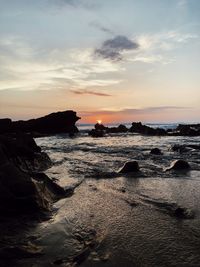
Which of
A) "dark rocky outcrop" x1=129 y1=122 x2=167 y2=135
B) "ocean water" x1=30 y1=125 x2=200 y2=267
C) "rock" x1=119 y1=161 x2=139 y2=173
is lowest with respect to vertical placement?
"ocean water" x1=30 y1=125 x2=200 y2=267

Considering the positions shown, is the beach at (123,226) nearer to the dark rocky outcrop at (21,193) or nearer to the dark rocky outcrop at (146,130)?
the dark rocky outcrop at (21,193)

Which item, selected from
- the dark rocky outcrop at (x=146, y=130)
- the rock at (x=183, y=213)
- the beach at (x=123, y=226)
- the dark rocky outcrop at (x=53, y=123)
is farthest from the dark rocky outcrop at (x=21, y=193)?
the dark rocky outcrop at (x=53, y=123)

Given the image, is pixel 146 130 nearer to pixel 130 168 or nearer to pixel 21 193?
pixel 130 168

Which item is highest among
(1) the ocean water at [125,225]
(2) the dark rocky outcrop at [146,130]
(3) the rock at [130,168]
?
(2) the dark rocky outcrop at [146,130]

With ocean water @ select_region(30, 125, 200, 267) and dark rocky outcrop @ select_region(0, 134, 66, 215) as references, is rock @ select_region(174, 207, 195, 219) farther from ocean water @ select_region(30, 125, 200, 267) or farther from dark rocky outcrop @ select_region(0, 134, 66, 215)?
dark rocky outcrop @ select_region(0, 134, 66, 215)

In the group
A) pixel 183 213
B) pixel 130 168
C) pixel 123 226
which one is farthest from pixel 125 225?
pixel 130 168

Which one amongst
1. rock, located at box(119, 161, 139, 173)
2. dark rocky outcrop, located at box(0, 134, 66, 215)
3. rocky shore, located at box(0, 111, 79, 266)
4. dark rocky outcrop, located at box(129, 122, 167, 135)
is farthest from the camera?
dark rocky outcrop, located at box(129, 122, 167, 135)

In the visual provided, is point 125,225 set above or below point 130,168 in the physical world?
below

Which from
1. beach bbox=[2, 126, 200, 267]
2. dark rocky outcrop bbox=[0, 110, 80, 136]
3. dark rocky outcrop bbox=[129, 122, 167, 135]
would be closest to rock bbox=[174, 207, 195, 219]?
beach bbox=[2, 126, 200, 267]

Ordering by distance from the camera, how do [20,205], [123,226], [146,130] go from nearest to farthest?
[123,226], [20,205], [146,130]

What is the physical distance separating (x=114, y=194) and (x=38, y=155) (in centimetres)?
537

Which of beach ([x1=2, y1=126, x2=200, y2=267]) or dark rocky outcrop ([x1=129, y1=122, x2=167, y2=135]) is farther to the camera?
dark rocky outcrop ([x1=129, y1=122, x2=167, y2=135])

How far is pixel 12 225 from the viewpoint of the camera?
533 centimetres

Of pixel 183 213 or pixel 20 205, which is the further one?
pixel 183 213
